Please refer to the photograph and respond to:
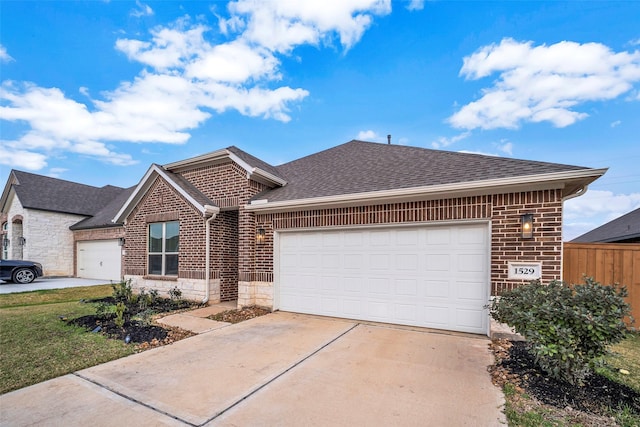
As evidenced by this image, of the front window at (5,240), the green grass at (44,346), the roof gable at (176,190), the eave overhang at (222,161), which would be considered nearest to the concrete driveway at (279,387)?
the green grass at (44,346)

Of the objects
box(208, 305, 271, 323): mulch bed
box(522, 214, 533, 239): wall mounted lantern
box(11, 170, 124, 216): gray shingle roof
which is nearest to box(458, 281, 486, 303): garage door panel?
box(522, 214, 533, 239): wall mounted lantern

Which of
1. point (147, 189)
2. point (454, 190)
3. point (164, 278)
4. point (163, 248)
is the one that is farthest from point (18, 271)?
point (454, 190)

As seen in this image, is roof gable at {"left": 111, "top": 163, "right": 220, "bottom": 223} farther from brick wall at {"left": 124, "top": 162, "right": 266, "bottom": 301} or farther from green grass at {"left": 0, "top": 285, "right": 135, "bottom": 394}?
green grass at {"left": 0, "top": 285, "right": 135, "bottom": 394}

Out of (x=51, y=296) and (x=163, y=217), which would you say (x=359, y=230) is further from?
(x=51, y=296)

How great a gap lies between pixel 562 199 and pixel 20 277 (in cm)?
2028

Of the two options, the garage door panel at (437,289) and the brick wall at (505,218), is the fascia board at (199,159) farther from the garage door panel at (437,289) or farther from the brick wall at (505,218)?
the garage door panel at (437,289)

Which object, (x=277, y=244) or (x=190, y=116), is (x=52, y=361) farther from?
(x=190, y=116)

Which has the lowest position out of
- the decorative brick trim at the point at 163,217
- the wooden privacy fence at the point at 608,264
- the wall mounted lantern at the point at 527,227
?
the wooden privacy fence at the point at 608,264

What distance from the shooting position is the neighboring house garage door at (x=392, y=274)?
576cm

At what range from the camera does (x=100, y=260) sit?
15.9 meters

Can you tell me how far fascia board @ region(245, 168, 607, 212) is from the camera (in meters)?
4.87

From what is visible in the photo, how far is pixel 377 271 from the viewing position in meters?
6.62

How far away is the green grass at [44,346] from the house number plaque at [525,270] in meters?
6.83

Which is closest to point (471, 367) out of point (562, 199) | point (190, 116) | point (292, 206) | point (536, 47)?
point (562, 199)
